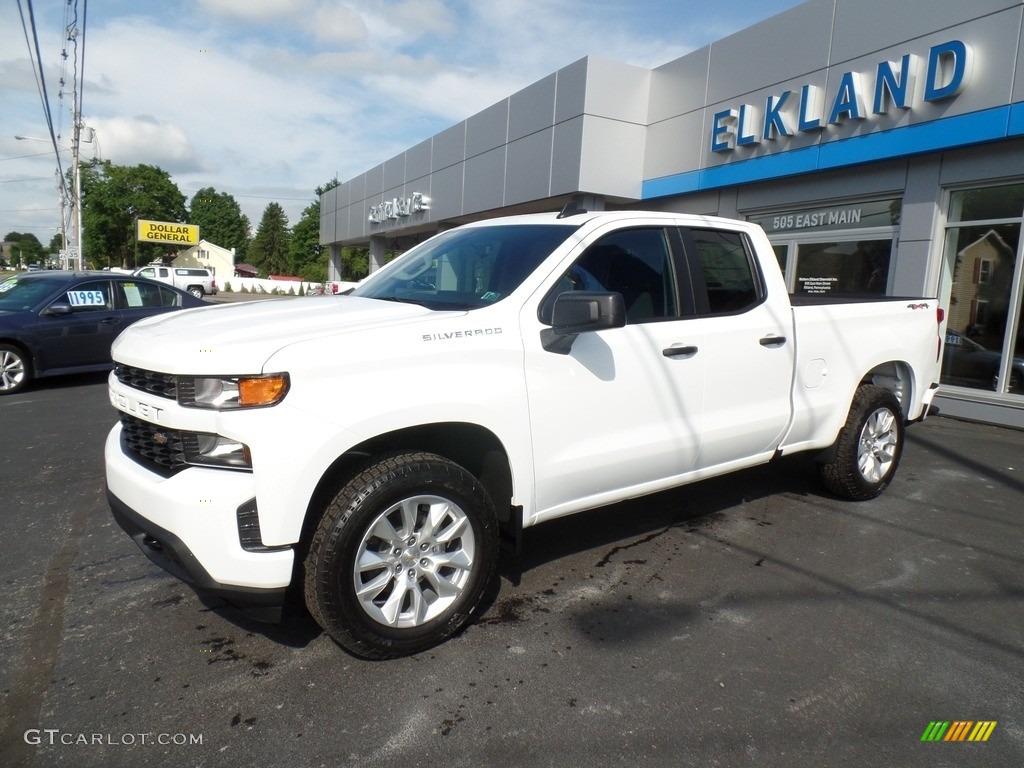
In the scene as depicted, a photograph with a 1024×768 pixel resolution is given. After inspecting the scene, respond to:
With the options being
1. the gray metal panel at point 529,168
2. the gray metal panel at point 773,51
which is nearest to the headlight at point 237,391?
the gray metal panel at point 773,51

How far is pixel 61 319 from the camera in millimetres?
9648

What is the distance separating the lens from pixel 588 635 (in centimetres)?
339

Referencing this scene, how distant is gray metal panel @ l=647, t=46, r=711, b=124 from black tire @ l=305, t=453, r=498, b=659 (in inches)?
441

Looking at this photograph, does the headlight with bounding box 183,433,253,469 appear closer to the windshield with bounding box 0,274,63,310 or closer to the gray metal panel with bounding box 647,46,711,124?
the windshield with bounding box 0,274,63,310

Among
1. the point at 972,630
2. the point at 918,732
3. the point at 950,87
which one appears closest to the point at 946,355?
the point at 950,87

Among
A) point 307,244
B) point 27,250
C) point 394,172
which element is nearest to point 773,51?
point 394,172

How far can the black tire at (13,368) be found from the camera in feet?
30.5

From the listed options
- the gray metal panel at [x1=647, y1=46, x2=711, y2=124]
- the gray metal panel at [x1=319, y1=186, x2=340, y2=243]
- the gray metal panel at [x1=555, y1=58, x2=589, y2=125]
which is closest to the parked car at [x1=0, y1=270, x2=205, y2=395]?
the gray metal panel at [x1=555, y1=58, x2=589, y2=125]

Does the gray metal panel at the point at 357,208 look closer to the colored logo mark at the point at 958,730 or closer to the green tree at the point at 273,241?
the colored logo mark at the point at 958,730

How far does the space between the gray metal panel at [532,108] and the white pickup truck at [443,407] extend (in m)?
10.8

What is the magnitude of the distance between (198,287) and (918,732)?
155 ft

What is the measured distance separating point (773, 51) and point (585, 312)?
9920 mm

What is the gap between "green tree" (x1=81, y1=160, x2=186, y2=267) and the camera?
7438 cm

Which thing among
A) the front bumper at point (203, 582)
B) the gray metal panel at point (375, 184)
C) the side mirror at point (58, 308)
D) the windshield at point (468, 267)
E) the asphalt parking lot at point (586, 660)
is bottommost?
the asphalt parking lot at point (586, 660)
